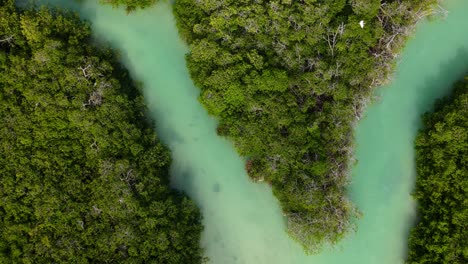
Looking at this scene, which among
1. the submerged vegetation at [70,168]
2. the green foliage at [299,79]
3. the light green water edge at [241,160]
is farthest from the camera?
the light green water edge at [241,160]

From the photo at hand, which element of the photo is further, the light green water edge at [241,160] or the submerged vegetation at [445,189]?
the light green water edge at [241,160]

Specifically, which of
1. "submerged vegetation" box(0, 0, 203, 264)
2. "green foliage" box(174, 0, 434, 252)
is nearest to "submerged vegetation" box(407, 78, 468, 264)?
"green foliage" box(174, 0, 434, 252)

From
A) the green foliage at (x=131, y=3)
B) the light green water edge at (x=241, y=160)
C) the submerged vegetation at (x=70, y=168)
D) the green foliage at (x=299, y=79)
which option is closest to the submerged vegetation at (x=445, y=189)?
the light green water edge at (x=241, y=160)

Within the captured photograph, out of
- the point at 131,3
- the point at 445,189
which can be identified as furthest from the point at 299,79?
the point at 131,3

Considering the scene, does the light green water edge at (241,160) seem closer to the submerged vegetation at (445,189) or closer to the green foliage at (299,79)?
the submerged vegetation at (445,189)

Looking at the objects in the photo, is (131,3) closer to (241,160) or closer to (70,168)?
(70,168)

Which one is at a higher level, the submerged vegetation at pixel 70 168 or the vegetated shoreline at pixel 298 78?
the vegetated shoreline at pixel 298 78
